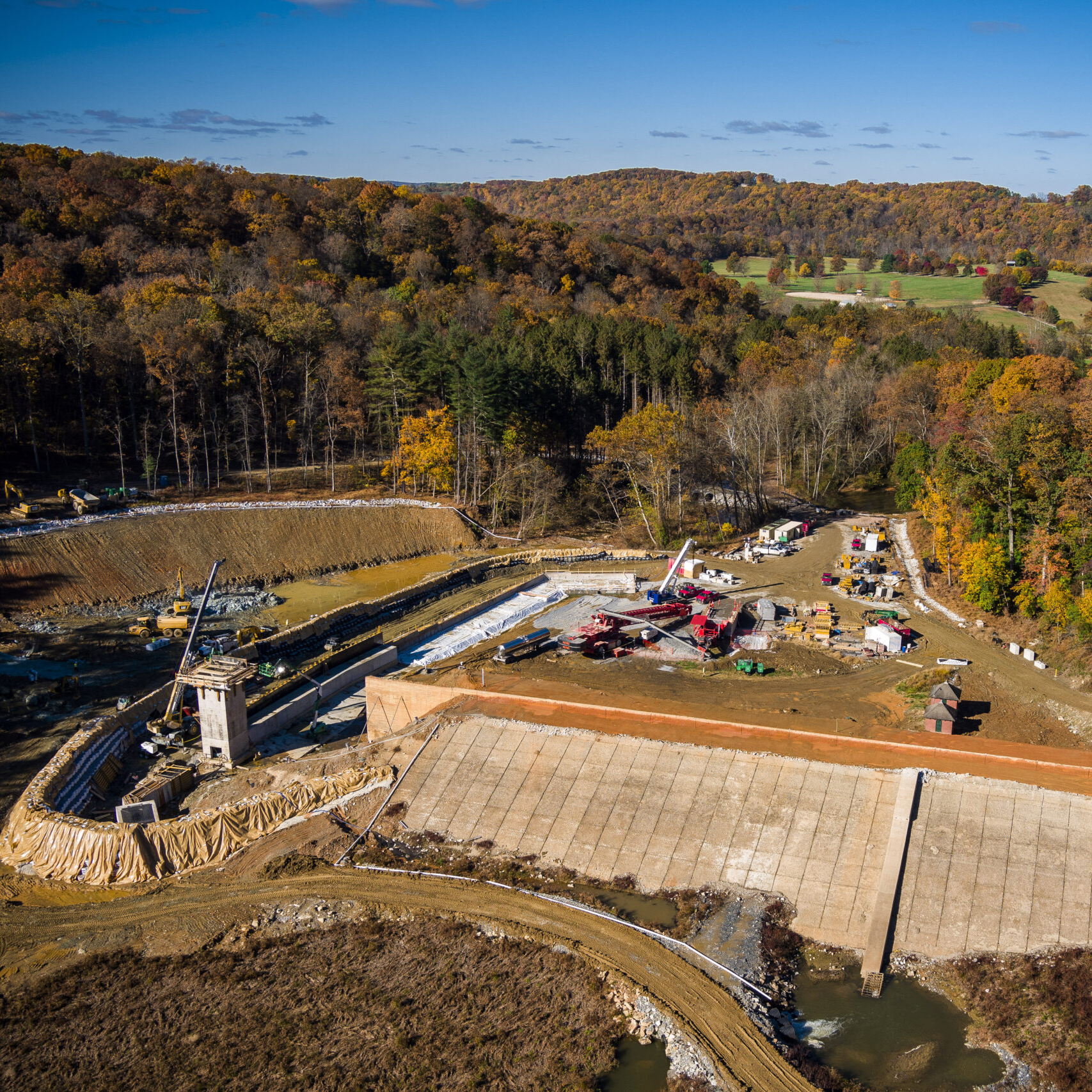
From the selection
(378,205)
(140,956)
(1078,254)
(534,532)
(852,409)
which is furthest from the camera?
(1078,254)

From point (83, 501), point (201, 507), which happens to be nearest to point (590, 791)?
point (201, 507)

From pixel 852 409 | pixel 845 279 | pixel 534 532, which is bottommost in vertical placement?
pixel 534 532

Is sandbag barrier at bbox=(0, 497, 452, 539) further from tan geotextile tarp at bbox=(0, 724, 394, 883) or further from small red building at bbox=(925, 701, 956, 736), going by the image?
small red building at bbox=(925, 701, 956, 736)

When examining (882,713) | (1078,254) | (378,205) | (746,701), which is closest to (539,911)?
(746,701)

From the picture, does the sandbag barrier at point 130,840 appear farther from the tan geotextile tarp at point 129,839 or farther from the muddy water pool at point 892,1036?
the muddy water pool at point 892,1036

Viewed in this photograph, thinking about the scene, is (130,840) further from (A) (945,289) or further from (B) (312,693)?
(A) (945,289)

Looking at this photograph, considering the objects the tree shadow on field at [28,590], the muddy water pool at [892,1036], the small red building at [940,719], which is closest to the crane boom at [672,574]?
the small red building at [940,719]

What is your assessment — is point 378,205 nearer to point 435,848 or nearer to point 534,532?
point 534,532
